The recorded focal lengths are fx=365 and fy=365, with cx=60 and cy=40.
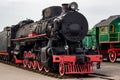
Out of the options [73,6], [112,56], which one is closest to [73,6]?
[73,6]

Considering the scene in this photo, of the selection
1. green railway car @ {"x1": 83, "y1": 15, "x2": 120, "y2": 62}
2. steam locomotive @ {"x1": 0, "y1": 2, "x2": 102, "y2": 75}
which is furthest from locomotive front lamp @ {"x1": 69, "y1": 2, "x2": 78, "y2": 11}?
green railway car @ {"x1": 83, "y1": 15, "x2": 120, "y2": 62}

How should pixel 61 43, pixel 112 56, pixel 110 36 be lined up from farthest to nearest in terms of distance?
pixel 110 36, pixel 112 56, pixel 61 43

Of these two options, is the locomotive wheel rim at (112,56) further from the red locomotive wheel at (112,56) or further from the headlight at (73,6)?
the headlight at (73,6)

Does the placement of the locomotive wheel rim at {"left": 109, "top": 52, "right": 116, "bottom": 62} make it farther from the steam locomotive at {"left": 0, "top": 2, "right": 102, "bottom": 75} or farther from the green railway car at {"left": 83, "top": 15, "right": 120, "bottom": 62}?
the steam locomotive at {"left": 0, "top": 2, "right": 102, "bottom": 75}

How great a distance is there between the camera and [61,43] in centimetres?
1861

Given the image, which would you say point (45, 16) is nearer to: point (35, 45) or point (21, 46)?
point (35, 45)

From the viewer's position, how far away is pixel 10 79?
1595 cm

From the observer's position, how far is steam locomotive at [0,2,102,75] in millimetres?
17266

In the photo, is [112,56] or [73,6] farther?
[112,56]

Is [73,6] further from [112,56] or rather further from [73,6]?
[112,56]

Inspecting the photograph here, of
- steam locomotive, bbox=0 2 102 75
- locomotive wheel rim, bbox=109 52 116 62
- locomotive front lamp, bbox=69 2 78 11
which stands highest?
locomotive front lamp, bbox=69 2 78 11

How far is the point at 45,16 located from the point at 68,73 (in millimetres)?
5002

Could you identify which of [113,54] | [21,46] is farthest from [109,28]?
[21,46]

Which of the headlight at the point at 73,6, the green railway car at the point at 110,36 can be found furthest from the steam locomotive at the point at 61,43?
the green railway car at the point at 110,36
